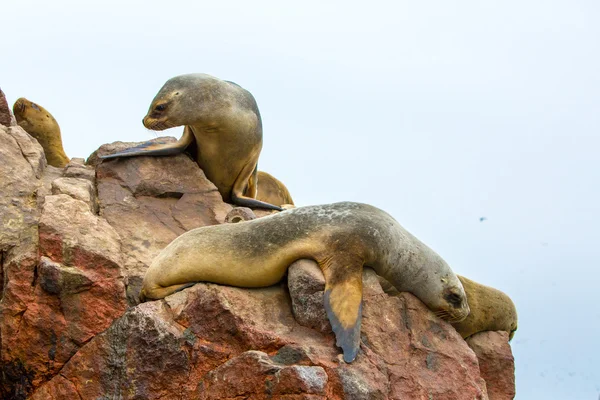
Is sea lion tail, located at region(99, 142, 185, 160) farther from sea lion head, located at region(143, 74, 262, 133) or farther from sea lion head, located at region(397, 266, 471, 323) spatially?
sea lion head, located at region(397, 266, 471, 323)

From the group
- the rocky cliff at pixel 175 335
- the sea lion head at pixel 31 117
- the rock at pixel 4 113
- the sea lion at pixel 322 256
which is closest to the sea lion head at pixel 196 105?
the rock at pixel 4 113

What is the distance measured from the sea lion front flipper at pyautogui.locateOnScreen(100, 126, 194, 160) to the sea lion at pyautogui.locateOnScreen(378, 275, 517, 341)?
321 centimetres

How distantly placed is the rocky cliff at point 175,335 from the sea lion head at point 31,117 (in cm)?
344

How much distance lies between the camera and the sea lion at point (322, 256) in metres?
6.63

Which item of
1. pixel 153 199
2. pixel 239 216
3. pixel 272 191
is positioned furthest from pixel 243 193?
pixel 239 216

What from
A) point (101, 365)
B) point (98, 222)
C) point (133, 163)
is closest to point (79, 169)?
point (133, 163)

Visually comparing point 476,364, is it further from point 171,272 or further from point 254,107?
point 254,107

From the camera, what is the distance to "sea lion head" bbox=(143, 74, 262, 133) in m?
9.16

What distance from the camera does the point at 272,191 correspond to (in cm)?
1198

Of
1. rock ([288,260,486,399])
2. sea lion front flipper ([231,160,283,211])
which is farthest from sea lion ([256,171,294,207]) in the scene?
rock ([288,260,486,399])

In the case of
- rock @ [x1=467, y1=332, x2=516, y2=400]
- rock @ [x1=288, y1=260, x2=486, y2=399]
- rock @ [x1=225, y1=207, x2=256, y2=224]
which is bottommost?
rock @ [x1=467, y1=332, x2=516, y2=400]

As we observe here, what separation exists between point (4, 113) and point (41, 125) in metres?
2.37

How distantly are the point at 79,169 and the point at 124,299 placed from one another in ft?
7.86

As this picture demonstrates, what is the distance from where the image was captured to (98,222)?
7645 mm
